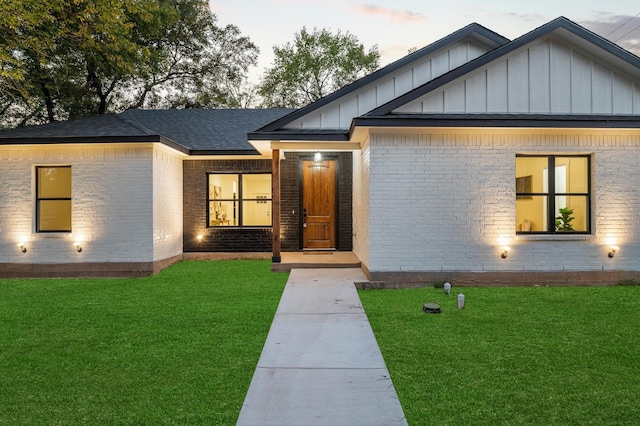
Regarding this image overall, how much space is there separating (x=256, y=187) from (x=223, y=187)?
980 millimetres

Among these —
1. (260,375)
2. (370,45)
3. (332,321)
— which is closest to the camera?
(260,375)

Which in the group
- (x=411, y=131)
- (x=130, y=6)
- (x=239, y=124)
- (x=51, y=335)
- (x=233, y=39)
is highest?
(x=233, y=39)

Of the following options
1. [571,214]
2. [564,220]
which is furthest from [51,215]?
[571,214]

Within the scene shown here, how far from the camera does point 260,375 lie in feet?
12.5

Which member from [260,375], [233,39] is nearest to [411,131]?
[260,375]

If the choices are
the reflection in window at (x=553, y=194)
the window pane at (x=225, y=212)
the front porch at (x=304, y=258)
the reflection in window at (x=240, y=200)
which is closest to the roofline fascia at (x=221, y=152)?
the reflection in window at (x=240, y=200)

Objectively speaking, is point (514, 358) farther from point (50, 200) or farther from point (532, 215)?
point (50, 200)

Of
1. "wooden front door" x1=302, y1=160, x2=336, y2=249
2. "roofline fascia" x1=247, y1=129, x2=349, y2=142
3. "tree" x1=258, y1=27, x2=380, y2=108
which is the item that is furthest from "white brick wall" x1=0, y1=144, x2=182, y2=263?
"tree" x1=258, y1=27, x2=380, y2=108

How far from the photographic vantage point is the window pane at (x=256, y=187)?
1288 centimetres

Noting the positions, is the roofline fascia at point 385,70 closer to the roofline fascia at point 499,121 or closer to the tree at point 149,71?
the roofline fascia at point 499,121

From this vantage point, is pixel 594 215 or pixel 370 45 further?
pixel 370 45

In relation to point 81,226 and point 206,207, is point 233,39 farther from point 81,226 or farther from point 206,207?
point 81,226

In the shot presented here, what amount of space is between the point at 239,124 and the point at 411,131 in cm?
763

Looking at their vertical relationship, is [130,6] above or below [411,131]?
above
